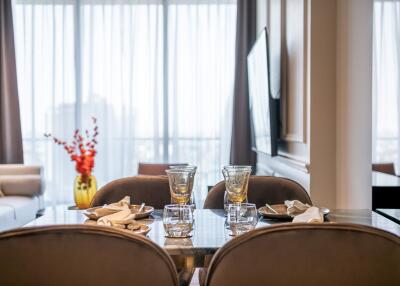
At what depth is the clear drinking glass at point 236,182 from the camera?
1400 mm

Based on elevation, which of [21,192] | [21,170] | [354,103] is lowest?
[21,192]

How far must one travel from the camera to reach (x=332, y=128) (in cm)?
243

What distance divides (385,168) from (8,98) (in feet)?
13.9

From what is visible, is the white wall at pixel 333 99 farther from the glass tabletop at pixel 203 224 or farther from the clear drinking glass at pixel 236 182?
the clear drinking glass at pixel 236 182

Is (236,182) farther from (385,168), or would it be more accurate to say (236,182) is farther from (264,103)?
(264,103)

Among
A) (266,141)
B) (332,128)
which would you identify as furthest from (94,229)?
(266,141)

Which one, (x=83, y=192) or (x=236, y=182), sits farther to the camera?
(x=83, y=192)

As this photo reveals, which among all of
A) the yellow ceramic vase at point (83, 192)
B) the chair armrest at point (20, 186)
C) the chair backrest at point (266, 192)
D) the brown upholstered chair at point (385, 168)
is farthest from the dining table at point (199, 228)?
the chair armrest at point (20, 186)

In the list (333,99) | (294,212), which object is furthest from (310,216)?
(333,99)

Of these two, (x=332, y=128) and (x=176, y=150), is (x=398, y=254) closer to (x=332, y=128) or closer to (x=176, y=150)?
(x=332, y=128)

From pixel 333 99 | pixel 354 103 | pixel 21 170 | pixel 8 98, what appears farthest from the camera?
pixel 8 98

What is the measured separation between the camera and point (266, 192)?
1790mm

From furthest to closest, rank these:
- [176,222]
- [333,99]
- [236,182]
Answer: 1. [333,99]
2. [236,182]
3. [176,222]

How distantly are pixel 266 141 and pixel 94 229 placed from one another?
8.45 ft
